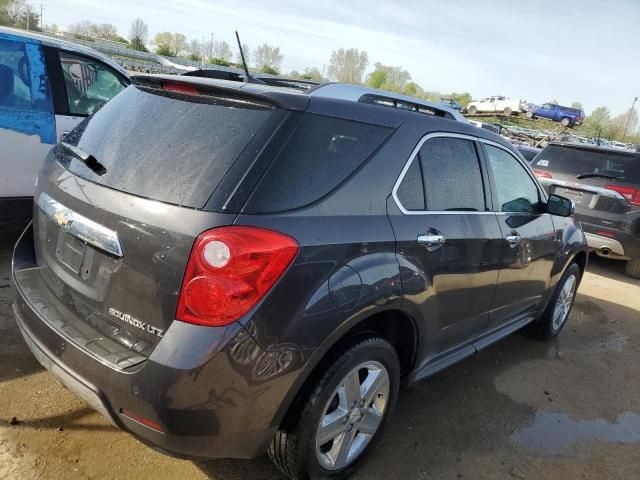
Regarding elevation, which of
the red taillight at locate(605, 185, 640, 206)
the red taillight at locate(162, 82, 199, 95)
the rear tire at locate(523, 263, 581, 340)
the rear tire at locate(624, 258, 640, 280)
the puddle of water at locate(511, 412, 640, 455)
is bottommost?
the rear tire at locate(624, 258, 640, 280)

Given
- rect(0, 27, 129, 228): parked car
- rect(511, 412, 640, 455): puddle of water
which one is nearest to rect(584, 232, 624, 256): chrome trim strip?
rect(511, 412, 640, 455): puddle of water

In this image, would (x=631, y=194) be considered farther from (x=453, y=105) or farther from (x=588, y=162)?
(x=453, y=105)

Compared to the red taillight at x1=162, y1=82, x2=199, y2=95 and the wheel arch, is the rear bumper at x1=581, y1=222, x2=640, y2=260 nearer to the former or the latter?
the wheel arch

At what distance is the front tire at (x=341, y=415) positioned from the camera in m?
2.25

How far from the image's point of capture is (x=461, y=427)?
3.25 meters

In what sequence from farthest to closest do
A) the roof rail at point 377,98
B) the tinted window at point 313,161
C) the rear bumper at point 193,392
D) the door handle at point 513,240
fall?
the door handle at point 513,240
the roof rail at point 377,98
the tinted window at point 313,161
the rear bumper at point 193,392

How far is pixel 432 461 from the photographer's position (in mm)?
2877

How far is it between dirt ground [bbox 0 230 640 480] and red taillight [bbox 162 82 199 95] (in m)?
1.72

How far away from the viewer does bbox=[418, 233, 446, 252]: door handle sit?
2.63 m

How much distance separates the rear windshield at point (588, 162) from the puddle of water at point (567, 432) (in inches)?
170

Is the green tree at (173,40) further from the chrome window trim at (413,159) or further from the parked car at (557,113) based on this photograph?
the chrome window trim at (413,159)

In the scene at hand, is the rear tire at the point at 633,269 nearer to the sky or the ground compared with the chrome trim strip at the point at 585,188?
nearer to the ground

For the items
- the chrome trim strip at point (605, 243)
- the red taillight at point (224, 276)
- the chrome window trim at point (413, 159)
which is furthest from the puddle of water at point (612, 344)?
the red taillight at point (224, 276)

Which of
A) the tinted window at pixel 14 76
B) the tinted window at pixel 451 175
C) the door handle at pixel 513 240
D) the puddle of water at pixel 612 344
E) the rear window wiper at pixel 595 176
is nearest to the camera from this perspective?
the tinted window at pixel 451 175
